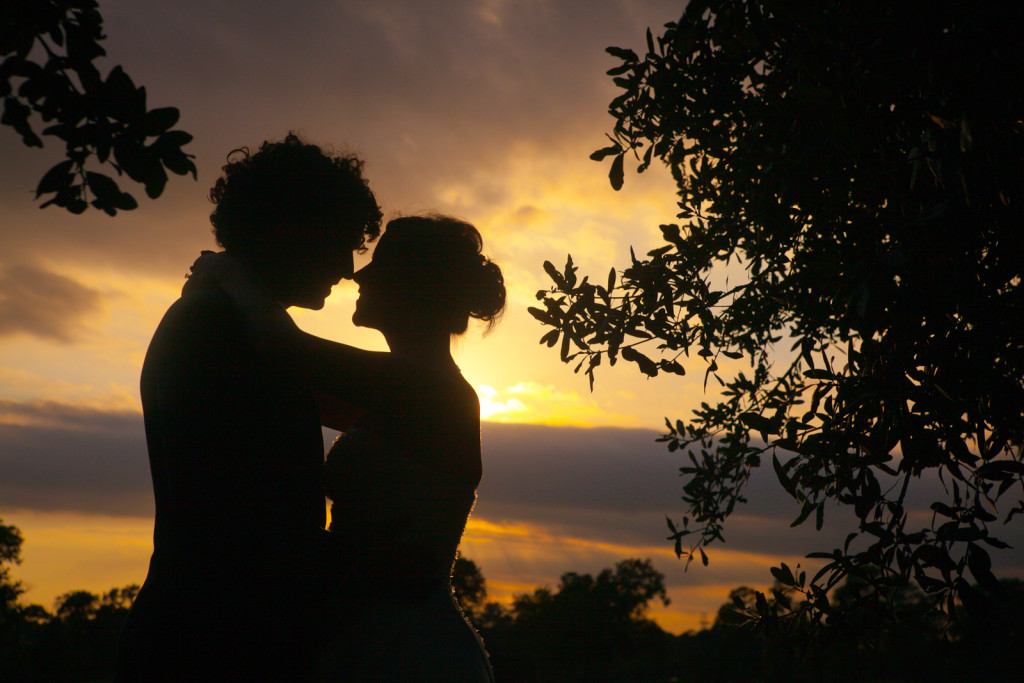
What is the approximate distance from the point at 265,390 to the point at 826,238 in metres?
3.94

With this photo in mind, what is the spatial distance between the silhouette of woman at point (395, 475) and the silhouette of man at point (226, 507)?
0.64ft

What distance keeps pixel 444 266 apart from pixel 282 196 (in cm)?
110

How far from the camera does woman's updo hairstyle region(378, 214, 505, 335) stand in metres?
4.30

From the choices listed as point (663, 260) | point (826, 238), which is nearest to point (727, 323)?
point (663, 260)

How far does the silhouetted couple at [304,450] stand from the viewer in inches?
113

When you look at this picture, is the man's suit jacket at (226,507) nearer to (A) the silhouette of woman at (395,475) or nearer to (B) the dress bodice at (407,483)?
(A) the silhouette of woman at (395,475)

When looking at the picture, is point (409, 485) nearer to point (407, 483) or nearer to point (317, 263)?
point (407, 483)

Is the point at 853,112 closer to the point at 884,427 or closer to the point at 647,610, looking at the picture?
the point at 884,427

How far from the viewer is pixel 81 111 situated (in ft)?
7.00

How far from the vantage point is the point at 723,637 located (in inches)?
2285

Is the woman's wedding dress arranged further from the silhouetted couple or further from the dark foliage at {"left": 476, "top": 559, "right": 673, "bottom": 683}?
the dark foliage at {"left": 476, "top": 559, "right": 673, "bottom": 683}

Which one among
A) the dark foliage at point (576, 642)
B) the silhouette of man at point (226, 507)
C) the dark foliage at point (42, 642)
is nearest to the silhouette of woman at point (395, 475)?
the silhouette of man at point (226, 507)

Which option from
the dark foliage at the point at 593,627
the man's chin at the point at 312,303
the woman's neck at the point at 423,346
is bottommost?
the dark foliage at the point at 593,627

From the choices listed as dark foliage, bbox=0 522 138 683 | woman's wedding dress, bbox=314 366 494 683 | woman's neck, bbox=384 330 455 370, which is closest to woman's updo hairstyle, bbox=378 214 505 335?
woman's neck, bbox=384 330 455 370
